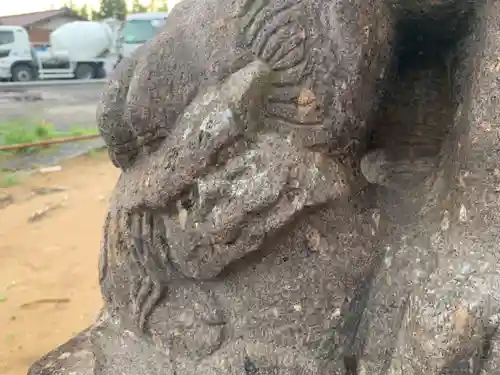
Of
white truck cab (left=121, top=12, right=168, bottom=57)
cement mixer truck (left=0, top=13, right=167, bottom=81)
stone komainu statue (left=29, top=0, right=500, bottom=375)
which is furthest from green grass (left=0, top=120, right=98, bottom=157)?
cement mixer truck (left=0, top=13, right=167, bottom=81)

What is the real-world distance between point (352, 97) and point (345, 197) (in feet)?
0.38

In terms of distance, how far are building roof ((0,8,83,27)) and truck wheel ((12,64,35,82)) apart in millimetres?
3104

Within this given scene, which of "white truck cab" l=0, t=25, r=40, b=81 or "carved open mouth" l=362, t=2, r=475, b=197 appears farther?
"white truck cab" l=0, t=25, r=40, b=81

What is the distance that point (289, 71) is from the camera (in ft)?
2.47

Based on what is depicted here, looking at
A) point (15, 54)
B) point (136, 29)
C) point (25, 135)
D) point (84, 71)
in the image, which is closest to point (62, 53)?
point (84, 71)

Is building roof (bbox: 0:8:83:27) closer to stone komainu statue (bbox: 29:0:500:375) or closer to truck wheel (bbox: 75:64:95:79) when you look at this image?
truck wheel (bbox: 75:64:95:79)

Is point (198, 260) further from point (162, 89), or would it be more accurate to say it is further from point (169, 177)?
point (162, 89)

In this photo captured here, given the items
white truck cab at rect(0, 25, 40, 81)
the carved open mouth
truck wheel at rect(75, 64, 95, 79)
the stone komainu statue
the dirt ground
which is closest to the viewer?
the stone komainu statue

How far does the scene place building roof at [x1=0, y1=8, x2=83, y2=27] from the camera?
562 inches

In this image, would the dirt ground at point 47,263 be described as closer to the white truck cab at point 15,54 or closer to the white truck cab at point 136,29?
the white truck cab at point 136,29

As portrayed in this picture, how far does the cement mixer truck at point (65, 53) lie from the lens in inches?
429

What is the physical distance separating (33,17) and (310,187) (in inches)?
596

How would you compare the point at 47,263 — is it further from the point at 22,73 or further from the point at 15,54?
the point at 22,73

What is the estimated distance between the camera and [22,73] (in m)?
11.3
